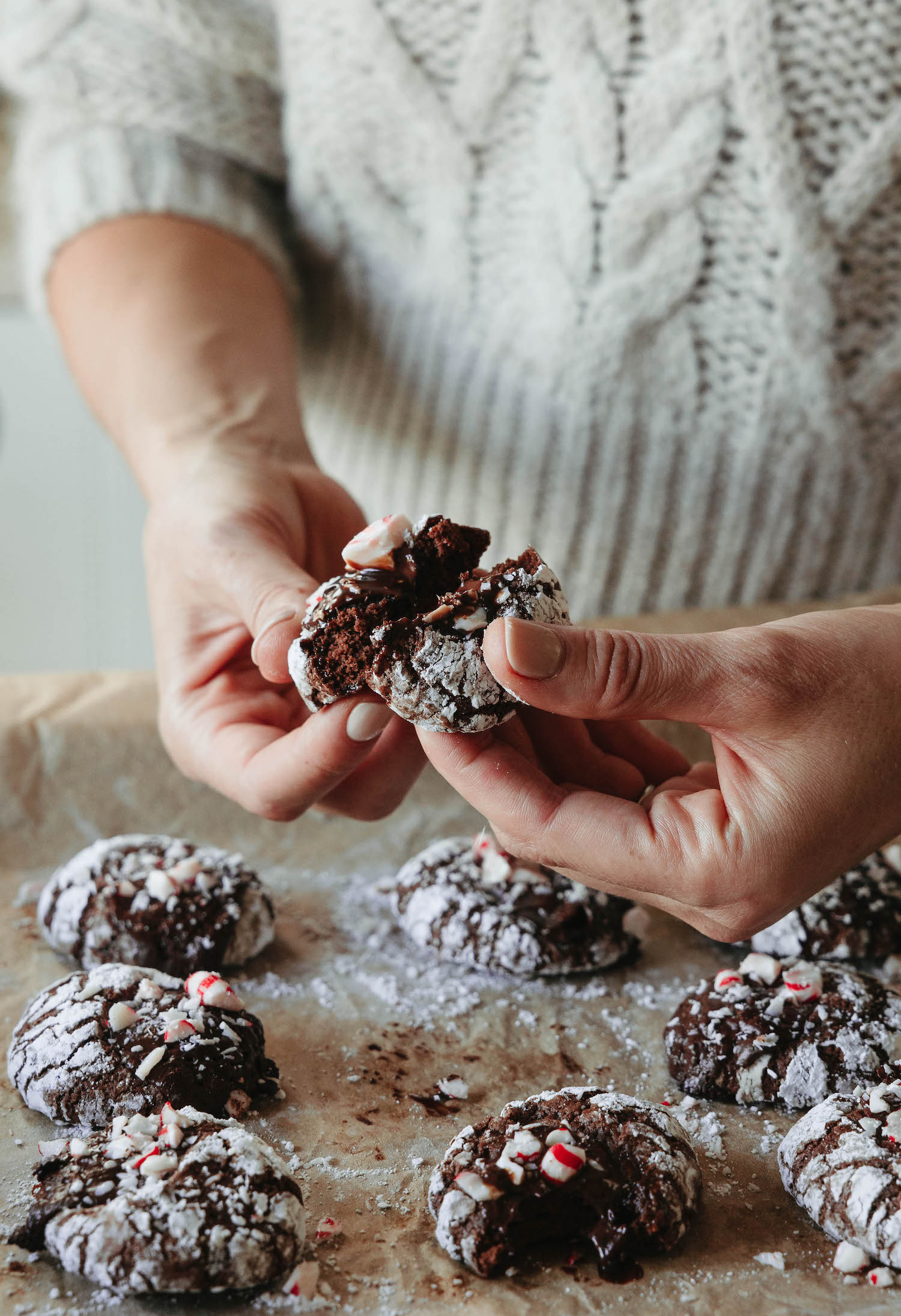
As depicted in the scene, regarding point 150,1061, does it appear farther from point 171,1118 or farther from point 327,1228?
point 327,1228

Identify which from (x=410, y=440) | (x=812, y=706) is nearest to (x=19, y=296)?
(x=410, y=440)

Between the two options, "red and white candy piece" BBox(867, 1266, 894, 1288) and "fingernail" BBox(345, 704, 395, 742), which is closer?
"red and white candy piece" BBox(867, 1266, 894, 1288)

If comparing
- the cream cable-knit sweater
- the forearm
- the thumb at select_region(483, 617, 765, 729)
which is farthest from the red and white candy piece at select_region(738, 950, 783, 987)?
the forearm

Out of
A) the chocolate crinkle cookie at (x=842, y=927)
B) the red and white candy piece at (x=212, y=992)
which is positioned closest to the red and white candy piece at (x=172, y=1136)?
the red and white candy piece at (x=212, y=992)

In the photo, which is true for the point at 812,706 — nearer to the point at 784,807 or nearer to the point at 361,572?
the point at 784,807

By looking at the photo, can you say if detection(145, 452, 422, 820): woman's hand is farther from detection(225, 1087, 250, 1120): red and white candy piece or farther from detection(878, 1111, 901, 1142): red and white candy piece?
detection(878, 1111, 901, 1142): red and white candy piece

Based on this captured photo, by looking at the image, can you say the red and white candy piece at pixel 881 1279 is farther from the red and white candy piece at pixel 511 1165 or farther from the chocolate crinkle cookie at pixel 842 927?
the chocolate crinkle cookie at pixel 842 927

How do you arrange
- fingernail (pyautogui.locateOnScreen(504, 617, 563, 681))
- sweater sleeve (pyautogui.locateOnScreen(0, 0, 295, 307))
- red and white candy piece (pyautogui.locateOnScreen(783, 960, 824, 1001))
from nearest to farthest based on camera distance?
1. fingernail (pyautogui.locateOnScreen(504, 617, 563, 681))
2. red and white candy piece (pyautogui.locateOnScreen(783, 960, 824, 1001))
3. sweater sleeve (pyautogui.locateOnScreen(0, 0, 295, 307))
